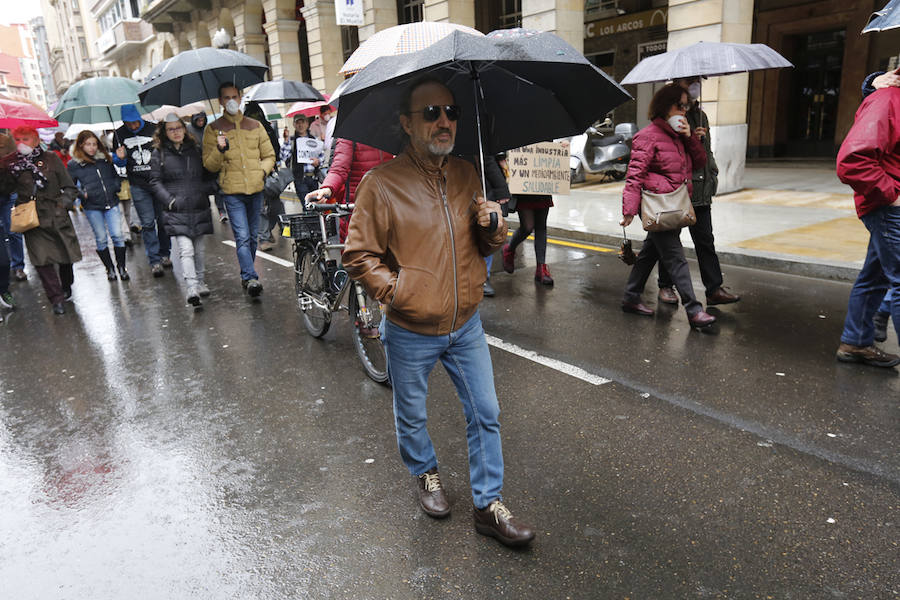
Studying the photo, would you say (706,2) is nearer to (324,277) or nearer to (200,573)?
(324,277)

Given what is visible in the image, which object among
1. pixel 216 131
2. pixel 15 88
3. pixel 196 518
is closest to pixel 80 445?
pixel 196 518

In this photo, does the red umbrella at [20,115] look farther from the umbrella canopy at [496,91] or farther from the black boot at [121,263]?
the umbrella canopy at [496,91]

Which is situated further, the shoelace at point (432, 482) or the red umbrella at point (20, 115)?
the red umbrella at point (20, 115)

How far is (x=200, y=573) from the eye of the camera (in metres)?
2.84

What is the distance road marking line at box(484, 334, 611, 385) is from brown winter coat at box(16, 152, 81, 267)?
5.05 meters

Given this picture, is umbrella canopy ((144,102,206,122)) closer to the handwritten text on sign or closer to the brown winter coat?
the brown winter coat

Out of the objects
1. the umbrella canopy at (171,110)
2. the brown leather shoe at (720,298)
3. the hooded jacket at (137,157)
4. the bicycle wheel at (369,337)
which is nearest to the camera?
the bicycle wheel at (369,337)

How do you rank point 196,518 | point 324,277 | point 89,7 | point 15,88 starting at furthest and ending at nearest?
point 15,88
point 89,7
point 324,277
point 196,518

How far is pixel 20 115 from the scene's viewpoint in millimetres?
6984

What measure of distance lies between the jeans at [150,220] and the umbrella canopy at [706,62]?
6383 millimetres

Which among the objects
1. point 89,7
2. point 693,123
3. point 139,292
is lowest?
point 139,292

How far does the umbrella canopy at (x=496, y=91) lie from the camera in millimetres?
2404

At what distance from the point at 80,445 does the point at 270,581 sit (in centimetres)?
211

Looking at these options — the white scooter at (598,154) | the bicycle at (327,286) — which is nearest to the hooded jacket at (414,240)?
the bicycle at (327,286)
